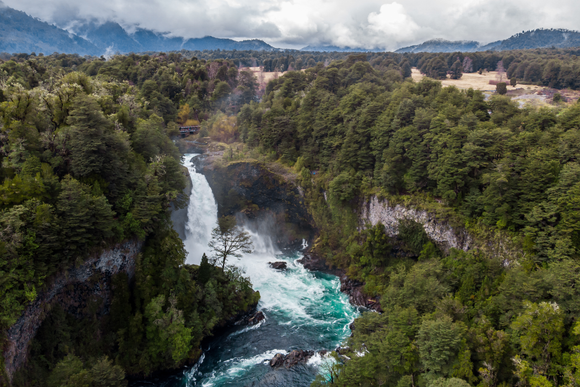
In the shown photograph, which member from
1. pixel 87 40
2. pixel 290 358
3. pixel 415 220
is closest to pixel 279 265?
pixel 290 358

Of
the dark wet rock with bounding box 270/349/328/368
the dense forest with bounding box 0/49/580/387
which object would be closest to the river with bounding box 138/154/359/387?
the dark wet rock with bounding box 270/349/328/368

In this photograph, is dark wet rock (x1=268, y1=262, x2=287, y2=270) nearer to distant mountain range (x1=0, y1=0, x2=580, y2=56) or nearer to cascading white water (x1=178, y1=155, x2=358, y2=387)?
cascading white water (x1=178, y1=155, x2=358, y2=387)

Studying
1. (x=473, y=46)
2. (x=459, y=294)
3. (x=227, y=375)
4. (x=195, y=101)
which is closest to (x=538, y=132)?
(x=459, y=294)

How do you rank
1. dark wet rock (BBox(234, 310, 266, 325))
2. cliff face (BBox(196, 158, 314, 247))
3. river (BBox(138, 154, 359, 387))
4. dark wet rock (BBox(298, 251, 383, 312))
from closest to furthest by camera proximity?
river (BBox(138, 154, 359, 387)) < dark wet rock (BBox(234, 310, 266, 325)) < dark wet rock (BBox(298, 251, 383, 312)) < cliff face (BBox(196, 158, 314, 247))

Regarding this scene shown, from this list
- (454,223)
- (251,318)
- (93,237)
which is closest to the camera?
(93,237)

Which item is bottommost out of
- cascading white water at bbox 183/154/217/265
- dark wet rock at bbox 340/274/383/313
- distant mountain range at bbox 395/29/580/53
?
dark wet rock at bbox 340/274/383/313

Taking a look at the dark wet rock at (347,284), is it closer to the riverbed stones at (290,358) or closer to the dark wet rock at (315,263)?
the dark wet rock at (315,263)

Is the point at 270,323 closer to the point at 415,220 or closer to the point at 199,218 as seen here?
the point at 415,220
